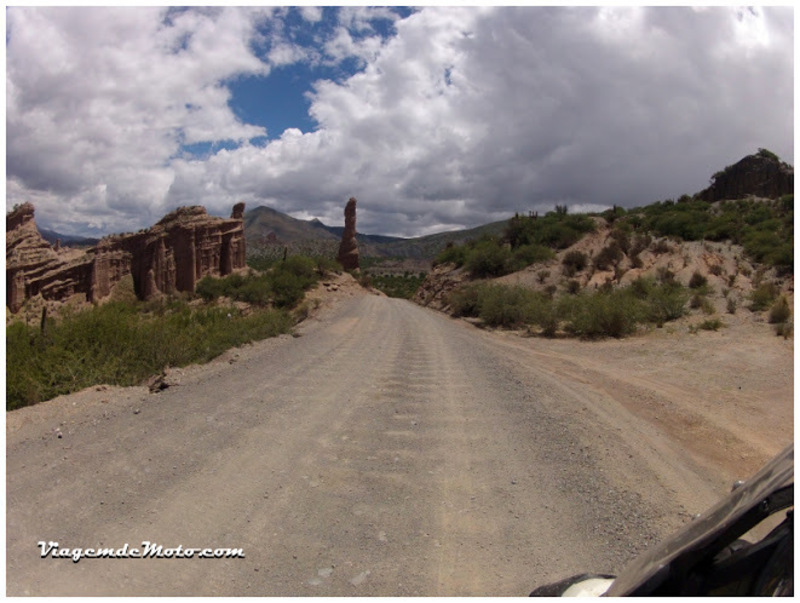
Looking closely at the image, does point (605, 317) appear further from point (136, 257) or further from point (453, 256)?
point (136, 257)

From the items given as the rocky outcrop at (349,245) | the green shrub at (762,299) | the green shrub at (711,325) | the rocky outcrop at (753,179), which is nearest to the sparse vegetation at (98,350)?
the green shrub at (711,325)

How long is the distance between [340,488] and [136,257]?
4853cm

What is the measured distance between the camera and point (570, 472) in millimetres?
5426

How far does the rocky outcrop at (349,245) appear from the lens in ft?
204

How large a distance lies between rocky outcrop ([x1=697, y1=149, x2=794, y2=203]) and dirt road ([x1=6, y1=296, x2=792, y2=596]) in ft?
182

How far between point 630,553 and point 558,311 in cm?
1625

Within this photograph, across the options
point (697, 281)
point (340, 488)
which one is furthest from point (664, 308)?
point (340, 488)

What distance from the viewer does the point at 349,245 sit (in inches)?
2470

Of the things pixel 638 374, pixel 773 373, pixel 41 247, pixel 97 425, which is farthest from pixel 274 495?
pixel 41 247

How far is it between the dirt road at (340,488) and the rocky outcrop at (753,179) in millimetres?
55357

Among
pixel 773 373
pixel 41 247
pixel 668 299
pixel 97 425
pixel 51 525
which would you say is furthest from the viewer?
pixel 41 247

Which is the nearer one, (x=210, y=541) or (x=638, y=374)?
(x=210, y=541)

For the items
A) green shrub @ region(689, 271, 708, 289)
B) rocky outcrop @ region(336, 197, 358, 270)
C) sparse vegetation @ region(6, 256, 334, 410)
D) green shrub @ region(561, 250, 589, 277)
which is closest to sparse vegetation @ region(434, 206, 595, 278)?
green shrub @ region(561, 250, 589, 277)

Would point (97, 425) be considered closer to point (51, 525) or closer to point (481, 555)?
point (51, 525)
